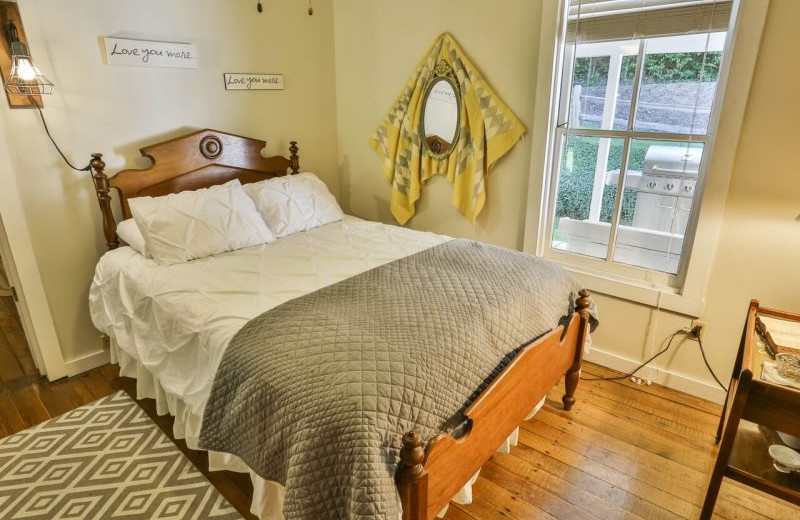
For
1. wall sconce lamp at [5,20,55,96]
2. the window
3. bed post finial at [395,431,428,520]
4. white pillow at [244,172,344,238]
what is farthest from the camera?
white pillow at [244,172,344,238]

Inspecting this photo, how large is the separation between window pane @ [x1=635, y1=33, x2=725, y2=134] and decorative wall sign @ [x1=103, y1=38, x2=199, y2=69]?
241 centimetres

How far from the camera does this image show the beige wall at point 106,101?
212cm

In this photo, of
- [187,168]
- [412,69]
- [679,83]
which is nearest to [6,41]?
[187,168]

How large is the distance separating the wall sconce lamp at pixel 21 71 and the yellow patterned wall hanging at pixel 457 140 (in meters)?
1.86

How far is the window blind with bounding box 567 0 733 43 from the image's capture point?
Answer: 1.94 meters

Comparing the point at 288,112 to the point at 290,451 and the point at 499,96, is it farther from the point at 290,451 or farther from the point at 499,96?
the point at 290,451

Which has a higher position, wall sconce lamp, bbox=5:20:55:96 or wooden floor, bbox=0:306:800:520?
wall sconce lamp, bbox=5:20:55:96

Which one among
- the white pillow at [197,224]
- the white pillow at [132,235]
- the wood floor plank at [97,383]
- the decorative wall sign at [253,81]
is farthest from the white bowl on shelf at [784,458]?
the decorative wall sign at [253,81]

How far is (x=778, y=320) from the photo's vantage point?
1.74 metres

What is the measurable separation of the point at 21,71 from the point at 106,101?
15.5 inches

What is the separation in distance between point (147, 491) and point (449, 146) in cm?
232

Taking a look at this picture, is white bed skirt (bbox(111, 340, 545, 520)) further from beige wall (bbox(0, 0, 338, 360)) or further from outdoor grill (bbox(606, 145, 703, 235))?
outdoor grill (bbox(606, 145, 703, 235))

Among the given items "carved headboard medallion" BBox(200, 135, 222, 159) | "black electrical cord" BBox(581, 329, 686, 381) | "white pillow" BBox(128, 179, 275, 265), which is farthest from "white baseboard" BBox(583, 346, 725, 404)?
"carved headboard medallion" BBox(200, 135, 222, 159)

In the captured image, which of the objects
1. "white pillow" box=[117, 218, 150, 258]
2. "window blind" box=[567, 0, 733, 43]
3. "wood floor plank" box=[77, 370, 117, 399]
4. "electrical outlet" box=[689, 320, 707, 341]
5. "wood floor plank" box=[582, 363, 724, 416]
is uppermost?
"window blind" box=[567, 0, 733, 43]
